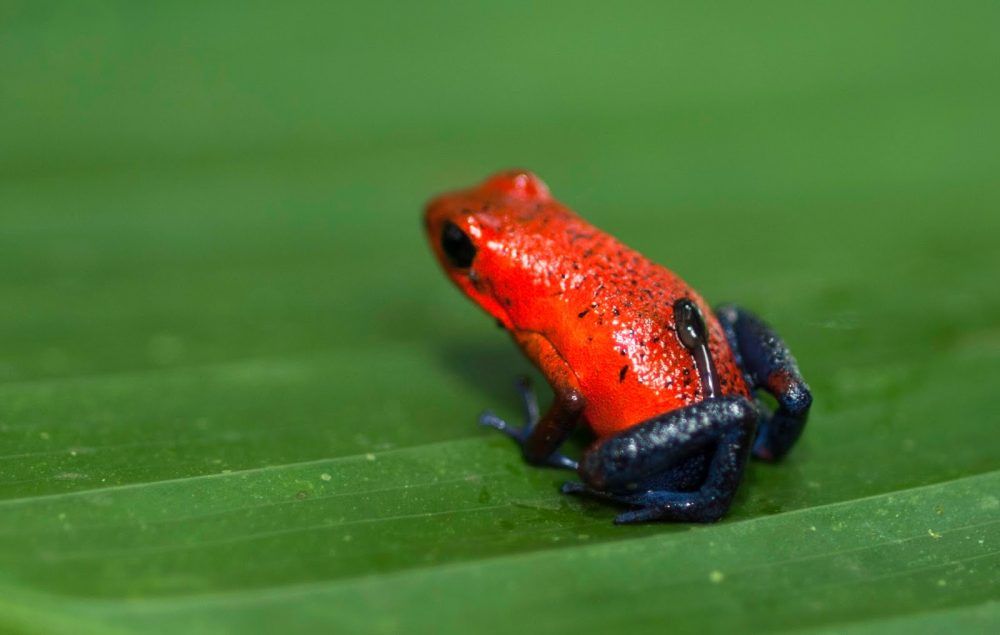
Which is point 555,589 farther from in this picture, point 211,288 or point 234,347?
point 211,288

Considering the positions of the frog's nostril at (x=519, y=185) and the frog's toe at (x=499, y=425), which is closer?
the frog's toe at (x=499, y=425)

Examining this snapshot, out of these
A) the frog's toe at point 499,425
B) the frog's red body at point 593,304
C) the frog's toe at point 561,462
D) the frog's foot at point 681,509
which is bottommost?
the frog's toe at point 561,462

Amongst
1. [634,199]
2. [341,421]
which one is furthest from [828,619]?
[634,199]

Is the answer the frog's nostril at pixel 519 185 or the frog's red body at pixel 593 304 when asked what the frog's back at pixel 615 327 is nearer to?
the frog's red body at pixel 593 304

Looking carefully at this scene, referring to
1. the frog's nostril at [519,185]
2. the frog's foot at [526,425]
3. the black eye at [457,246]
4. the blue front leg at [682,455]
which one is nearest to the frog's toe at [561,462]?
the frog's foot at [526,425]

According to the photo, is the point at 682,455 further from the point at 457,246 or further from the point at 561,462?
the point at 457,246

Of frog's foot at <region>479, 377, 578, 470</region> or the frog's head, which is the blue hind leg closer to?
frog's foot at <region>479, 377, 578, 470</region>
